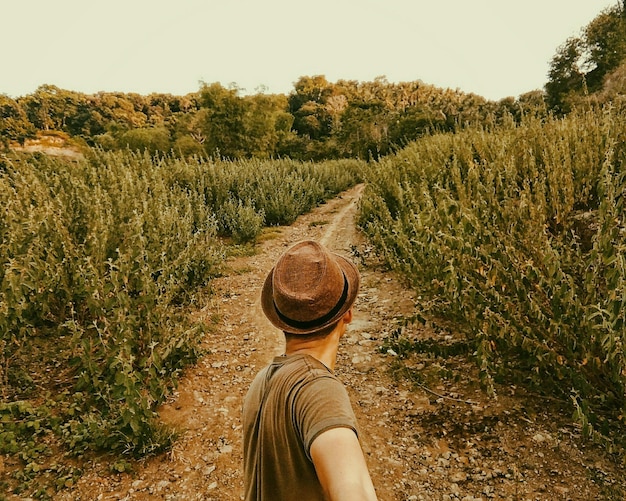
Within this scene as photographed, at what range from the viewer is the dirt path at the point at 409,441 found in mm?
2496

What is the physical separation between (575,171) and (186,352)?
485 cm

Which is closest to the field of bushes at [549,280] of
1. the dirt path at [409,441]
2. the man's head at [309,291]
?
the dirt path at [409,441]

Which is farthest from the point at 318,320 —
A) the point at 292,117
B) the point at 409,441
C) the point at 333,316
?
the point at 292,117

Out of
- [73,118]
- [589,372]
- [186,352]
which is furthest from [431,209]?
[73,118]

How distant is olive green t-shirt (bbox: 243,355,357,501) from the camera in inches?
40.3

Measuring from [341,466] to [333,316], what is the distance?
484mm

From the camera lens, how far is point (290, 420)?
3.63ft

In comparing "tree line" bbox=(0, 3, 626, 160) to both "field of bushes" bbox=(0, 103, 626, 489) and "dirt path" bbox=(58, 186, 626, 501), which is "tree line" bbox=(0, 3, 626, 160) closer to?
"field of bushes" bbox=(0, 103, 626, 489)

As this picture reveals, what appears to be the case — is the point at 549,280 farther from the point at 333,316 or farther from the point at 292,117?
the point at 292,117

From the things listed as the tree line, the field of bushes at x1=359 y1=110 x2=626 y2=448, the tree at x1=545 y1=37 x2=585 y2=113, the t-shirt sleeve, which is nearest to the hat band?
the t-shirt sleeve

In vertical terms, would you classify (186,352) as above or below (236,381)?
above

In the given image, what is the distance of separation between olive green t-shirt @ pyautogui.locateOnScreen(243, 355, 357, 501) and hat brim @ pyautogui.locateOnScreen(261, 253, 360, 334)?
0.09 meters

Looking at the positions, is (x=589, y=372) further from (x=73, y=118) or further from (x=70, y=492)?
(x=73, y=118)

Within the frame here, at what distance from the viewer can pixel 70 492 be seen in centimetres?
272
